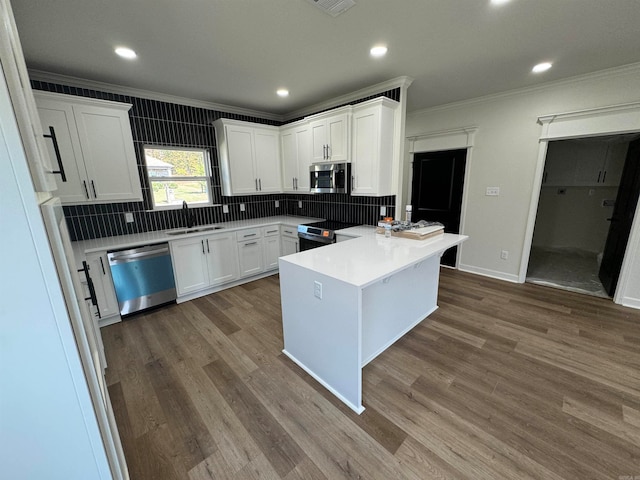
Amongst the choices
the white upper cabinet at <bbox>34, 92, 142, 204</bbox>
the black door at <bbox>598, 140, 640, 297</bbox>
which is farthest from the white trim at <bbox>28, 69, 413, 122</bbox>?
the black door at <bbox>598, 140, 640, 297</bbox>

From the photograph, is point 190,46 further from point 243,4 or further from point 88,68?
point 88,68

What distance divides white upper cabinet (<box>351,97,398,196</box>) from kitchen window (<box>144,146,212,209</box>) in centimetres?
231

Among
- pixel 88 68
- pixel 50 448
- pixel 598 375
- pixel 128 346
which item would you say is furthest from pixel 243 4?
pixel 598 375

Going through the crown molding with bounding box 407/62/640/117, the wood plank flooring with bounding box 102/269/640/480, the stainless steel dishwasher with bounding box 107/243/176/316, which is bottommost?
the wood plank flooring with bounding box 102/269/640/480

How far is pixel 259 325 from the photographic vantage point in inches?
109

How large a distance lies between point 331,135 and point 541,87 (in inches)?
106

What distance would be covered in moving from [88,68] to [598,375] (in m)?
5.31

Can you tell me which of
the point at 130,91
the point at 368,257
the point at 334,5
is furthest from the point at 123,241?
the point at 334,5

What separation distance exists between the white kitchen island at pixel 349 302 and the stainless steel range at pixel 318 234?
2.84ft

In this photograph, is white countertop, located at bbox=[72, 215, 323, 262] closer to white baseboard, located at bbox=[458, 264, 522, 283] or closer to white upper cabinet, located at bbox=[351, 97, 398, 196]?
white upper cabinet, located at bbox=[351, 97, 398, 196]

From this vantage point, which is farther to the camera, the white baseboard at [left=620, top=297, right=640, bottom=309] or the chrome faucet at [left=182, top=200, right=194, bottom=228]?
the chrome faucet at [left=182, top=200, right=194, bottom=228]

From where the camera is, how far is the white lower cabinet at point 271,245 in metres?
4.07

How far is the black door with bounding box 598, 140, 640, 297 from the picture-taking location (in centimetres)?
293

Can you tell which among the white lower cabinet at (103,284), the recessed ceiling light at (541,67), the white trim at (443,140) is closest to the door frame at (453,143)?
the white trim at (443,140)
